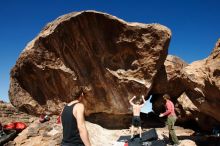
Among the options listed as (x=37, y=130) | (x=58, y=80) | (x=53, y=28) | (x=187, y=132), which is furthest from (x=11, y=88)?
(x=187, y=132)

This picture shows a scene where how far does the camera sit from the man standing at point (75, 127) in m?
4.46

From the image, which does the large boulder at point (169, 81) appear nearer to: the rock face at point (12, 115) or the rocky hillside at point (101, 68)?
the rocky hillside at point (101, 68)

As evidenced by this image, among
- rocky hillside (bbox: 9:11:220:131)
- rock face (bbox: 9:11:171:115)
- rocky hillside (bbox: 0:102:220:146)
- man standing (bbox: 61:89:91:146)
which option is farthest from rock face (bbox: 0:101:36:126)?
man standing (bbox: 61:89:91:146)

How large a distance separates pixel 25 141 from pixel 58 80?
5047 millimetres

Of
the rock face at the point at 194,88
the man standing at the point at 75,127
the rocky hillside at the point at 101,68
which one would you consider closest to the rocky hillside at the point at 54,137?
the rock face at the point at 194,88

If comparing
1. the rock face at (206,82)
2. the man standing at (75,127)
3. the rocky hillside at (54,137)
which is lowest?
the man standing at (75,127)

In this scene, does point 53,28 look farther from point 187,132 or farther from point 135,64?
point 187,132

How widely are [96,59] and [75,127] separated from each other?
1082 centimetres

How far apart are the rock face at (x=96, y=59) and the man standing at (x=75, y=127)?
9.91 metres

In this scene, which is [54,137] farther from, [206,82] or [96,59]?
[206,82]

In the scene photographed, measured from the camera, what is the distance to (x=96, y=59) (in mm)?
15250

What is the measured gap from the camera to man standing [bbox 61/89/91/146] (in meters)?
4.46

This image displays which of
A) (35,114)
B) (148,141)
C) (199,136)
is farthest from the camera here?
(35,114)

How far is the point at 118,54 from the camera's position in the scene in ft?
49.0
